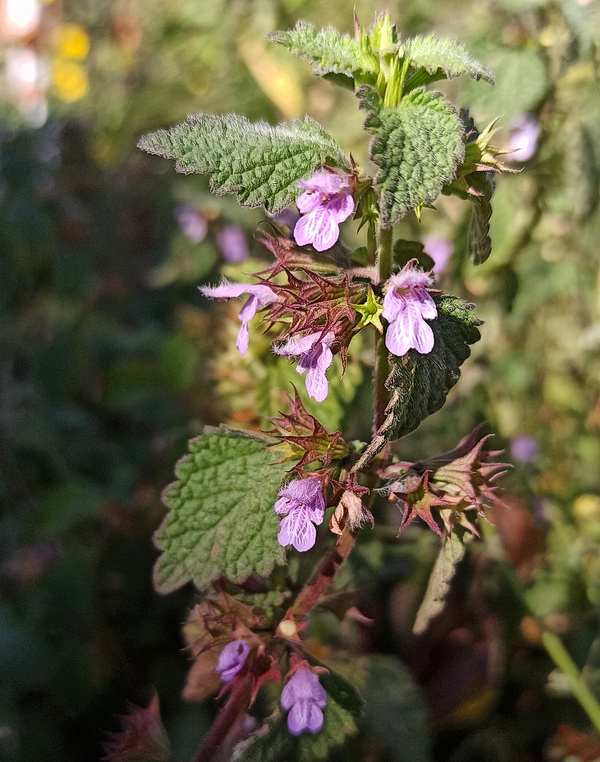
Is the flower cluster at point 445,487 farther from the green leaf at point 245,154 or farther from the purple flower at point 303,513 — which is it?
the green leaf at point 245,154

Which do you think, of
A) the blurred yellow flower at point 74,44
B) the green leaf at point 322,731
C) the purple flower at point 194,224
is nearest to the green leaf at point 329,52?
the green leaf at point 322,731

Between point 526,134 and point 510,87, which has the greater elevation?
point 510,87

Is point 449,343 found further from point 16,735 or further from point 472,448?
point 16,735

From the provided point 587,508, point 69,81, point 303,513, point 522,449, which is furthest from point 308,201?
point 69,81

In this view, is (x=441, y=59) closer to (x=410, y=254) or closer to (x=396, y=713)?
(x=410, y=254)

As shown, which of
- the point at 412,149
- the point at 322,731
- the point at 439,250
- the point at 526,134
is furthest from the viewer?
the point at 439,250

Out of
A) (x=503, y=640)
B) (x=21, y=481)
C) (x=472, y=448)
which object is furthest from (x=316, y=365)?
(x=21, y=481)
